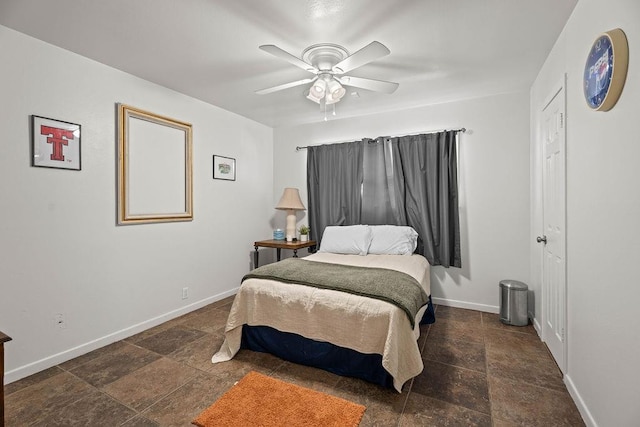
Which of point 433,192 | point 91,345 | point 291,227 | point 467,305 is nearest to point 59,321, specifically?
point 91,345

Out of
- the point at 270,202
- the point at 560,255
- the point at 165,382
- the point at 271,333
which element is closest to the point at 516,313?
the point at 560,255

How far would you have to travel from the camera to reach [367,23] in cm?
206

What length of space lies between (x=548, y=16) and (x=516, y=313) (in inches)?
102

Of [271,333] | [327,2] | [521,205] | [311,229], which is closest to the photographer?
[327,2]

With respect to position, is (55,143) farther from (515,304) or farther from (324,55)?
(515,304)

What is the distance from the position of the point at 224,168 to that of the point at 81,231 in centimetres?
178

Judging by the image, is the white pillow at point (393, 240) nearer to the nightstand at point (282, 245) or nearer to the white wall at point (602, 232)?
the nightstand at point (282, 245)

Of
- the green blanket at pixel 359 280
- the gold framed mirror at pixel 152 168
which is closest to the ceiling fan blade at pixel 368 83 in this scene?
the green blanket at pixel 359 280

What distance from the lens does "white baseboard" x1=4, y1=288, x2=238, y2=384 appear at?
7.09ft

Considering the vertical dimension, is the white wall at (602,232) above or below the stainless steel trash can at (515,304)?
above

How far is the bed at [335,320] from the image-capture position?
6.47 ft

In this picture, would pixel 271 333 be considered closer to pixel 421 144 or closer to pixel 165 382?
pixel 165 382

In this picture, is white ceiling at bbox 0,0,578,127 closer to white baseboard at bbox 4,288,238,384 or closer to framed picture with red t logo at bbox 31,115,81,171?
framed picture with red t logo at bbox 31,115,81,171

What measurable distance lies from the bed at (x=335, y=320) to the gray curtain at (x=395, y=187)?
92 cm
